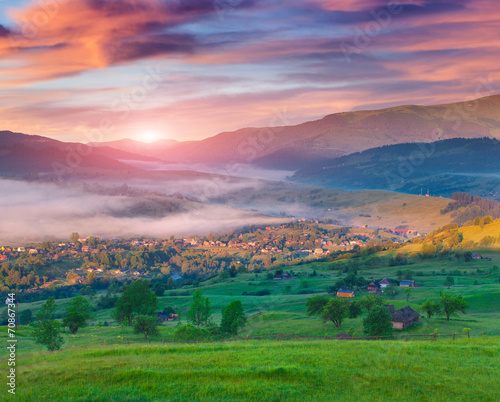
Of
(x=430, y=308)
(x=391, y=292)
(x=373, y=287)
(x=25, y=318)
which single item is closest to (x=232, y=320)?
(x=430, y=308)

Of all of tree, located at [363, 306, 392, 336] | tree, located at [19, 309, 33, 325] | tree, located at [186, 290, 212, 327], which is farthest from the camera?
tree, located at [19, 309, 33, 325]

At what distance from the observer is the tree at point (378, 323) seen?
57.0 metres

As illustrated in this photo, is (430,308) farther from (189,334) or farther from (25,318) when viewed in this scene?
(25,318)

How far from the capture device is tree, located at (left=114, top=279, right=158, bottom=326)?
254 ft

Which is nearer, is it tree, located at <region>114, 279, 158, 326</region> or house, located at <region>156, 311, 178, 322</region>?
tree, located at <region>114, 279, 158, 326</region>

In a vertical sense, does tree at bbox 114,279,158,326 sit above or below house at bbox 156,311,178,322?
above

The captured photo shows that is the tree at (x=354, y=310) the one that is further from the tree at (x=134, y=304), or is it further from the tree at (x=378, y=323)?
the tree at (x=134, y=304)

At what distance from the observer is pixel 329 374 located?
2894cm

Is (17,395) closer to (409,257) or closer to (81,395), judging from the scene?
(81,395)

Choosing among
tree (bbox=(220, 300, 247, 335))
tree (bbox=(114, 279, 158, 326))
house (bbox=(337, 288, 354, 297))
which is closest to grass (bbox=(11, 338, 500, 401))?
tree (bbox=(220, 300, 247, 335))

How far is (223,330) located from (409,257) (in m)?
146

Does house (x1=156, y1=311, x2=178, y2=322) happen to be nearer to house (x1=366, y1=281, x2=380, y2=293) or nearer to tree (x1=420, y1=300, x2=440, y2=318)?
house (x1=366, y1=281, x2=380, y2=293)

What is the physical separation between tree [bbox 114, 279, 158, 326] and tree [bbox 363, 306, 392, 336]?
127 feet

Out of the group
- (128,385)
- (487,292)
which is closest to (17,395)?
(128,385)
